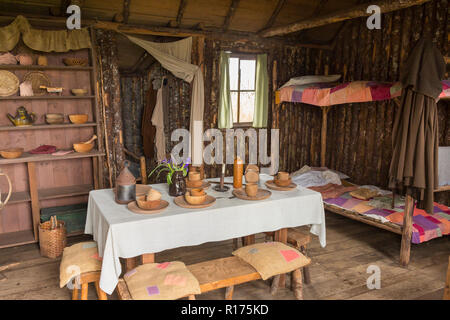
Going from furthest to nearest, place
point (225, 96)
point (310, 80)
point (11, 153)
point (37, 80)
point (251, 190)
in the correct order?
point (225, 96)
point (310, 80)
point (37, 80)
point (11, 153)
point (251, 190)

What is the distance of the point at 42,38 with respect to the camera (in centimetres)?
391

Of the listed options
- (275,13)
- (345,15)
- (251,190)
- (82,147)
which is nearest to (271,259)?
(251,190)

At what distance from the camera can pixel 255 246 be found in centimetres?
266

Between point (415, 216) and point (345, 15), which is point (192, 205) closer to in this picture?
point (415, 216)

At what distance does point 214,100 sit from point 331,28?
238cm

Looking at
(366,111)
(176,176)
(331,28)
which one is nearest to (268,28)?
(331,28)

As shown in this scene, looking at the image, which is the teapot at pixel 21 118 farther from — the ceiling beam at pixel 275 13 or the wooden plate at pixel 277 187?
the ceiling beam at pixel 275 13

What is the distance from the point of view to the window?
5.82 m

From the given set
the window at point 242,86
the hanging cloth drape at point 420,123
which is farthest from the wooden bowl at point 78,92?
the hanging cloth drape at point 420,123

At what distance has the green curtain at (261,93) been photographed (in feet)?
19.3

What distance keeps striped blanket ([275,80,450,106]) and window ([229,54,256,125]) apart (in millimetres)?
550

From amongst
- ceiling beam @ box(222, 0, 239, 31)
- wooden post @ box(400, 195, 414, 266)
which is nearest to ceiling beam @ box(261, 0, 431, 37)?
ceiling beam @ box(222, 0, 239, 31)

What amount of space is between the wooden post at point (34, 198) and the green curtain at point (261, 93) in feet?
11.5

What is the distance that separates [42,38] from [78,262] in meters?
2.73
